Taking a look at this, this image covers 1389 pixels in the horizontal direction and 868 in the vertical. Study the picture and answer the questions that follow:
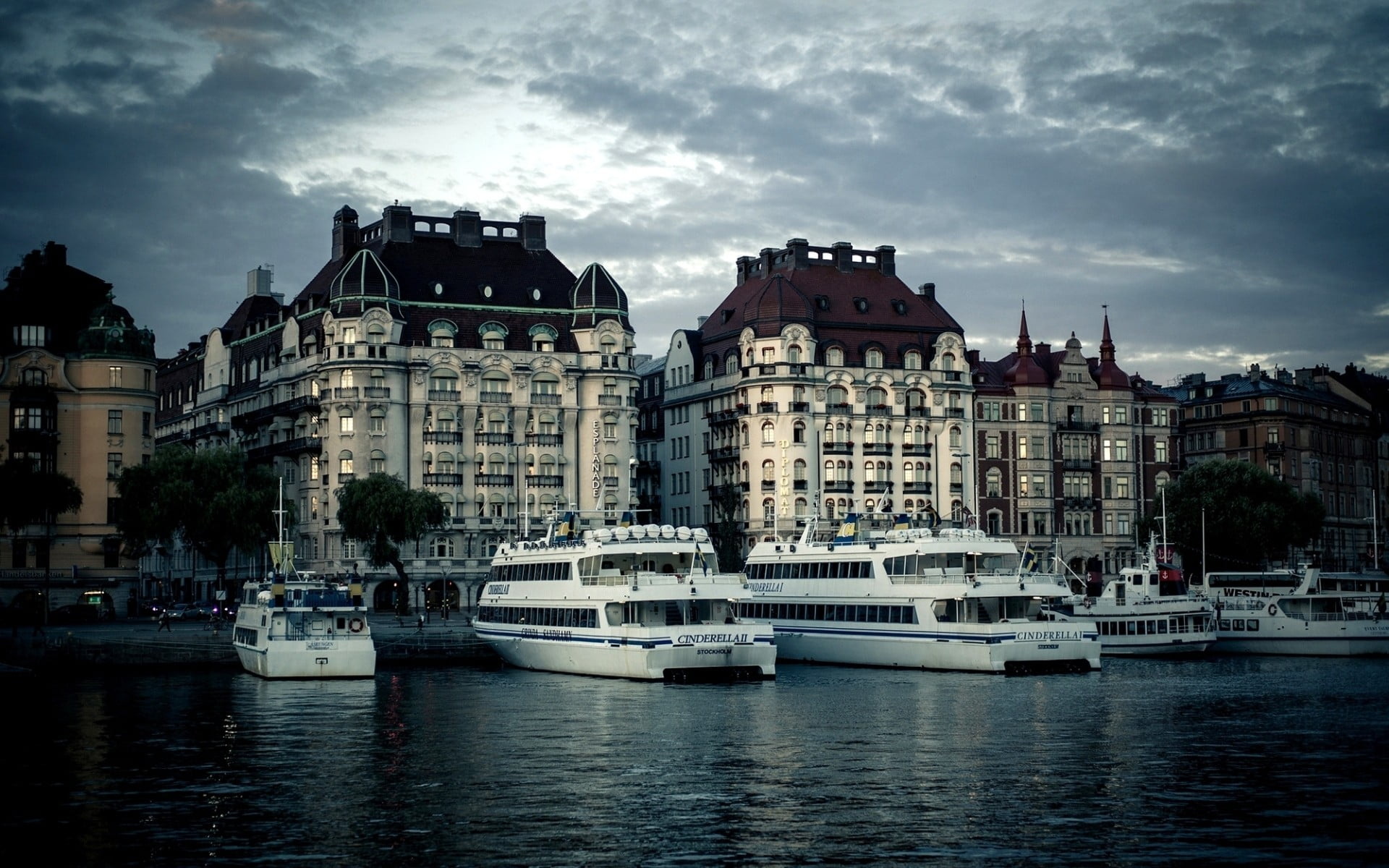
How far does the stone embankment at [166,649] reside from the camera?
305 ft

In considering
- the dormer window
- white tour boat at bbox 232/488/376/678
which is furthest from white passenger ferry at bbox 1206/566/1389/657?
the dormer window

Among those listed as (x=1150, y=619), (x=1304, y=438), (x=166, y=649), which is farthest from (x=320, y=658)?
(x=1304, y=438)

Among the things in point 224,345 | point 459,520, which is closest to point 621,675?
point 459,520

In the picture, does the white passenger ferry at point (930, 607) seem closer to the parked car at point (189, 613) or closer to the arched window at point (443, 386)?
the parked car at point (189, 613)

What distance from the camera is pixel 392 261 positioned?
470 feet

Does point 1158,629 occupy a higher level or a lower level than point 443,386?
lower

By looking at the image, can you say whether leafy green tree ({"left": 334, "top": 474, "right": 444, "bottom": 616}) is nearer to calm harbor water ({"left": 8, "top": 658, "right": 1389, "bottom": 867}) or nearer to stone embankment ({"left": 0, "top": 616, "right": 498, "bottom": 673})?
stone embankment ({"left": 0, "top": 616, "right": 498, "bottom": 673})

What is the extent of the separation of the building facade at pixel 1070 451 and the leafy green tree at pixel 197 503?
218ft

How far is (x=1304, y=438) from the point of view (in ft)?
601

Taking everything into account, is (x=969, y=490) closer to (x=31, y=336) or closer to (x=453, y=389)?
(x=453, y=389)

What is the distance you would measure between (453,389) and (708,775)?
96233 mm

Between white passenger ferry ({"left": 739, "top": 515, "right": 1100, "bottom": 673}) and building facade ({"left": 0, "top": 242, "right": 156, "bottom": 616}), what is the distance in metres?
60.9

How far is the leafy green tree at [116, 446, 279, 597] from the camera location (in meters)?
120

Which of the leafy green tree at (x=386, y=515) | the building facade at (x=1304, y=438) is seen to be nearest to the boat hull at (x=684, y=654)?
the leafy green tree at (x=386, y=515)
